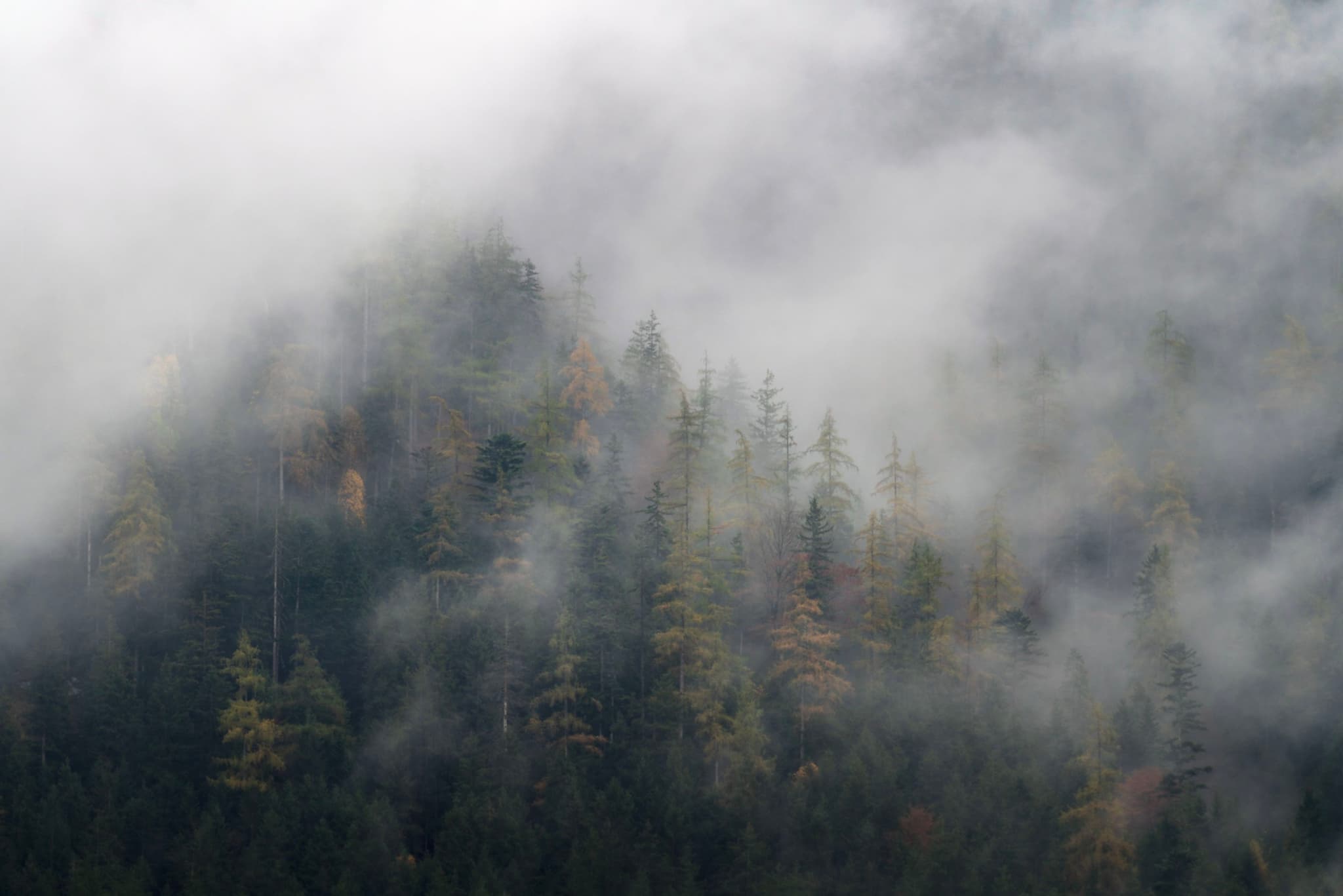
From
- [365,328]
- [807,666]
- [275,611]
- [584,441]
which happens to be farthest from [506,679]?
[365,328]

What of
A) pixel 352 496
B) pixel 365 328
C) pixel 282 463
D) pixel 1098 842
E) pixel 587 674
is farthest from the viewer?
pixel 365 328

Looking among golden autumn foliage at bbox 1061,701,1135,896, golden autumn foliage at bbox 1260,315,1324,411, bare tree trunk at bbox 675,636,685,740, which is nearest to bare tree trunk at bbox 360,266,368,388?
bare tree trunk at bbox 675,636,685,740

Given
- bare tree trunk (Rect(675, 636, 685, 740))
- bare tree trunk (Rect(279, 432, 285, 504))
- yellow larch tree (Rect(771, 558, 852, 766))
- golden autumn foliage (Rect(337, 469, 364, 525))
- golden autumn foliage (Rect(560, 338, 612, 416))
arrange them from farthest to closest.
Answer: golden autumn foliage (Rect(560, 338, 612, 416)) < bare tree trunk (Rect(279, 432, 285, 504)) < golden autumn foliage (Rect(337, 469, 364, 525)) < yellow larch tree (Rect(771, 558, 852, 766)) < bare tree trunk (Rect(675, 636, 685, 740))

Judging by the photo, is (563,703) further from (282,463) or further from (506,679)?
(282,463)

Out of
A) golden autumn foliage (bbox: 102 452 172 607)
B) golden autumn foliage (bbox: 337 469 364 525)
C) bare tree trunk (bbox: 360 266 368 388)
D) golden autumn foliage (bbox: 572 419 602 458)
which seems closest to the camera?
golden autumn foliage (bbox: 102 452 172 607)

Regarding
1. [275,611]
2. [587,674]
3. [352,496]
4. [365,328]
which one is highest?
[365,328]

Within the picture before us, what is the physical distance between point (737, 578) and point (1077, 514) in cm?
3122

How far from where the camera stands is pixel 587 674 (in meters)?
73.2

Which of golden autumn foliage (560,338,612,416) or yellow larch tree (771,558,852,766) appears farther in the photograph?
golden autumn foliage (560,338,612,416)

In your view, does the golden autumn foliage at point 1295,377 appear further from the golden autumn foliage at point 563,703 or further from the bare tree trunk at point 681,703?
the golden autumn foliage at point 563,703

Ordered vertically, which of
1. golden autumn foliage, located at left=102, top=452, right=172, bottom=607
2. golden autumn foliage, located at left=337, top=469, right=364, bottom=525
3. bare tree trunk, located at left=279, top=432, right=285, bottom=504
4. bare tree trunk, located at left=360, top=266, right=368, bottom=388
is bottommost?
golden autumn foliage, located at left=102, top=452, right=172, bottom=607

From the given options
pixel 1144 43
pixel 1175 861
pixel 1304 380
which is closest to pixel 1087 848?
pixel 1175 861

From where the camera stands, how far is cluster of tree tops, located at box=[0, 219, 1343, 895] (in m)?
64.4

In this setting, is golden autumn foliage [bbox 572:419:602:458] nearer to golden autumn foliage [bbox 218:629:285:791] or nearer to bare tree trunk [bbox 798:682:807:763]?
bare tree trunk [bbox 798:682:807:763]
